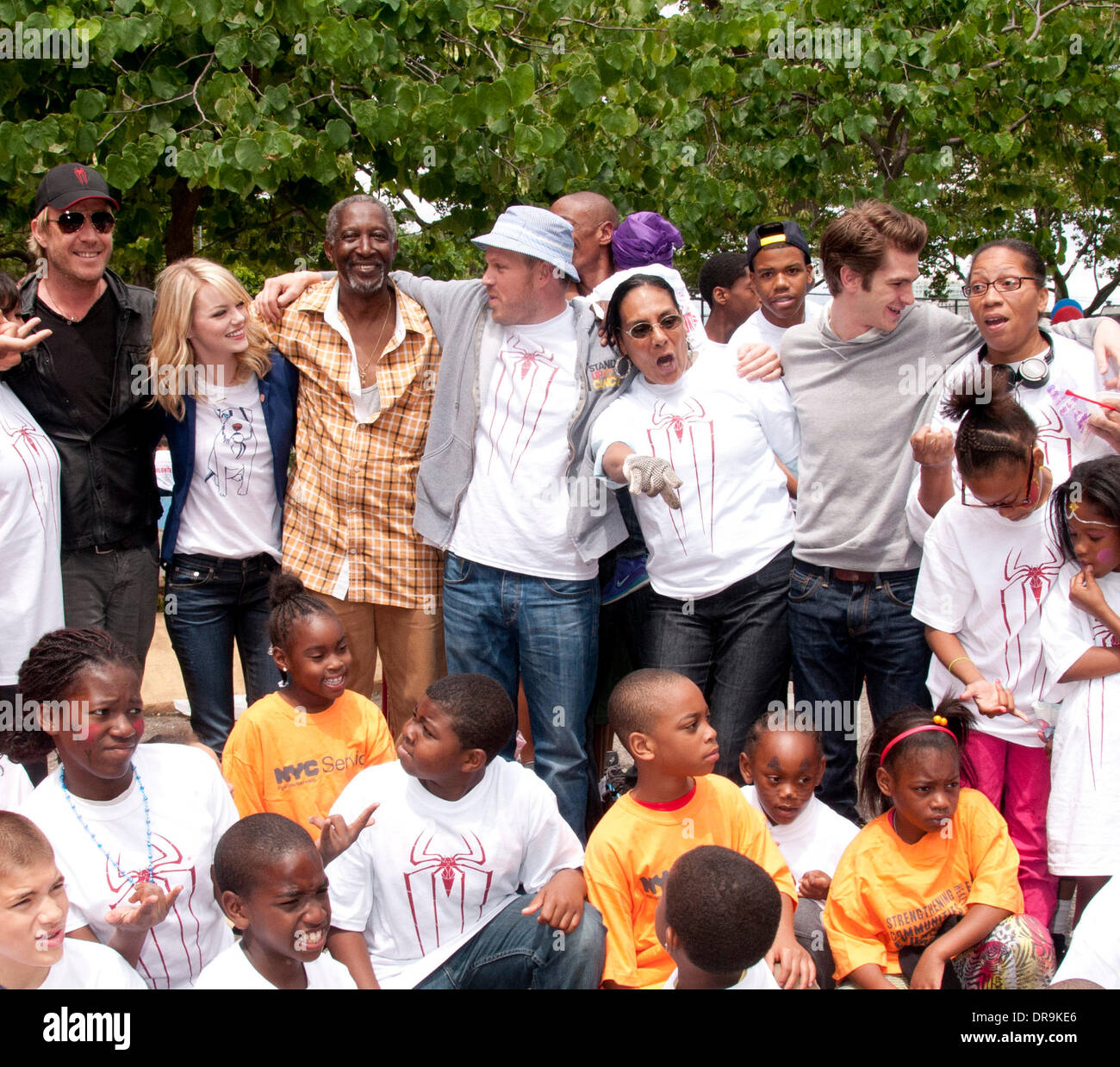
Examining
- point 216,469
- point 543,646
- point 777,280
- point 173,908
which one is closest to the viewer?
point 173,908

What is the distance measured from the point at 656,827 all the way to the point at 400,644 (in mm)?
1225

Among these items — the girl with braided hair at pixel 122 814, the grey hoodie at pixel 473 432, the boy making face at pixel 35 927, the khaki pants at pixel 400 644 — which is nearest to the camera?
the boy making face at pixel 35 927

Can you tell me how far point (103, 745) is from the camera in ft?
9.67

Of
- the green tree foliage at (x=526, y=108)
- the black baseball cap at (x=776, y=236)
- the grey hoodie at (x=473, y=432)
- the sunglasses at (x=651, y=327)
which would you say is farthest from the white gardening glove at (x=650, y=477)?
the green tree foliage at (x=526, y=108)

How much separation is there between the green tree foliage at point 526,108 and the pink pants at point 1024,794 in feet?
10.8

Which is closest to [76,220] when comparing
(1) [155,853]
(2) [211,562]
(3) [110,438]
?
(3) [110,438]

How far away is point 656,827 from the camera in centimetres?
314

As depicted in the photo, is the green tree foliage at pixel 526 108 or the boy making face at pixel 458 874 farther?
the green tree foliage at pixel 526 108

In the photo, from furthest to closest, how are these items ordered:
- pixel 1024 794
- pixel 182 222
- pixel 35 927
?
pixel 182 222 < pixel 1024 794 < pixel 35 927

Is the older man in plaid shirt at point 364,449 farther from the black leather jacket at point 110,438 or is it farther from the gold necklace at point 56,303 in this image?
the gold necklace at point 56,303

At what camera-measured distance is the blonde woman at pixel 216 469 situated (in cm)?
389

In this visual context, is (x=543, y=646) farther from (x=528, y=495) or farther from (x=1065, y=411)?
(x=1065, y=411)

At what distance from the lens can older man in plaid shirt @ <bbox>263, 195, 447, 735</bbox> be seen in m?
3.87

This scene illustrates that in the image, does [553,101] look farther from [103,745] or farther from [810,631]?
[103,745]
